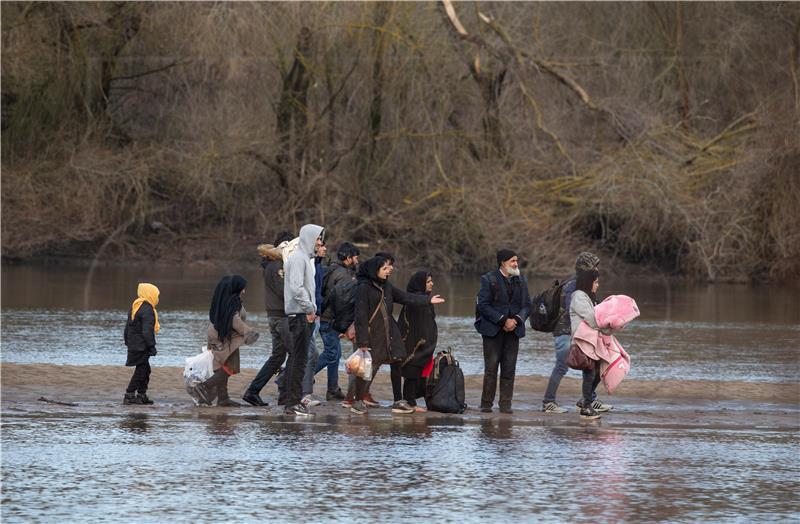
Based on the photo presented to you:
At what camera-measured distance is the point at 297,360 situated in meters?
12.4

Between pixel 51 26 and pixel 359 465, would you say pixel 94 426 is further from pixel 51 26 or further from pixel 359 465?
pixel 51 26

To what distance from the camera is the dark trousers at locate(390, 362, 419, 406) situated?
1288 centimetres

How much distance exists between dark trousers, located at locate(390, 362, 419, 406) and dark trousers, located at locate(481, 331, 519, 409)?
0.65m

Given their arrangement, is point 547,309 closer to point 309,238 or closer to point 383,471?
point 309,238

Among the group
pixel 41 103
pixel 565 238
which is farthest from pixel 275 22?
pixel 565 238

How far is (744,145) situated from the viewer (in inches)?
1375

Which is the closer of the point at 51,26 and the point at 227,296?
the point at 227,296

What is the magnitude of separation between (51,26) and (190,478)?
30289 millimetres

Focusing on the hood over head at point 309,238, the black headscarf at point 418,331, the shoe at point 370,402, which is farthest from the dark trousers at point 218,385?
the black headscarf at point 418,331

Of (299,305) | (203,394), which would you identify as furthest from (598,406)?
(203,394)

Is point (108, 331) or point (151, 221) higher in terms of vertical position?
point (151, 221)

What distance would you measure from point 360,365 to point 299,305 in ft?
2.70

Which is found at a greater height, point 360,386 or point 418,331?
point 418,331

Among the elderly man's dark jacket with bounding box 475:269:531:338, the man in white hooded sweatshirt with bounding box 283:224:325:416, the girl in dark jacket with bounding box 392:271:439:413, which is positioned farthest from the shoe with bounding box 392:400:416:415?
the elderly man's dark jacket with bounding box 475:269:531:338
